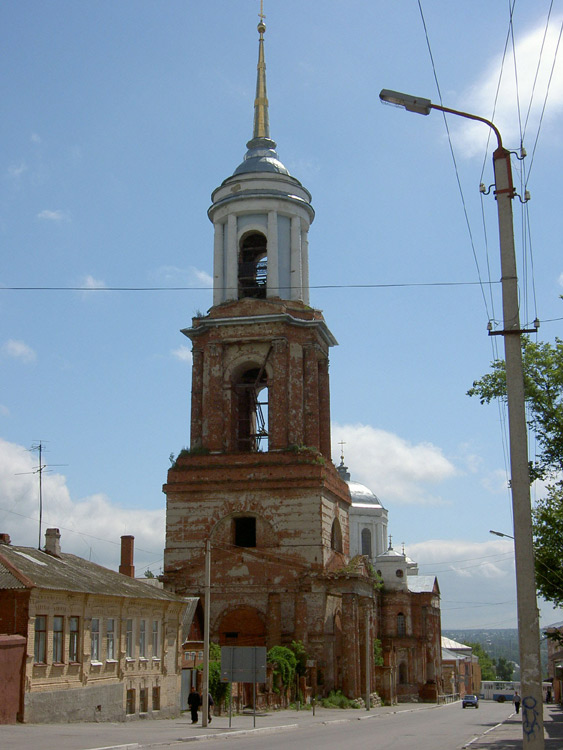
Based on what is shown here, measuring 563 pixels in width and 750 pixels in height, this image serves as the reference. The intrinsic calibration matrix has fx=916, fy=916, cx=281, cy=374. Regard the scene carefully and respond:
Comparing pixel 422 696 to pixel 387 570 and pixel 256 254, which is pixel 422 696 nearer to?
pixel 387 570

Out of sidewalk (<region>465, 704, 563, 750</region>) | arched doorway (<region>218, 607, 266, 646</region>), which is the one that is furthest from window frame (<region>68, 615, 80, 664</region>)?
arched doorway (<region>218, 607, 266, 646</region>)

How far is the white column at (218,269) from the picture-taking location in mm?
47938

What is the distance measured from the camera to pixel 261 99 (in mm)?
52156

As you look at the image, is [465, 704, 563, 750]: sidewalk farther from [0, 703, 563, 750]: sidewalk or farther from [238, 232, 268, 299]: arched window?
[238, 232, 268, 299]: arched window

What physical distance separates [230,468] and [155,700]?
1382 centimetres

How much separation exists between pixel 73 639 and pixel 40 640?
2019 millimetres

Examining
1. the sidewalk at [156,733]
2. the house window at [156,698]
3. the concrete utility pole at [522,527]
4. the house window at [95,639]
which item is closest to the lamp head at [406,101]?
the concrete utility pole at [522,527]

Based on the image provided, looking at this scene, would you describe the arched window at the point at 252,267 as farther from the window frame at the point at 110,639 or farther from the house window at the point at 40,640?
the house window at the point at 40,640

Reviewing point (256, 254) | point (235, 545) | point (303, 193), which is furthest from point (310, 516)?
point (303, 193)

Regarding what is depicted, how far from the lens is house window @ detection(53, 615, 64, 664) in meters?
26.0

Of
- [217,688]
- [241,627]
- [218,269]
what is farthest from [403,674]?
[217,688]

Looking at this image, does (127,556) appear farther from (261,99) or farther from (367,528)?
(367,528)

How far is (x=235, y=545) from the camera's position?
4378 cm

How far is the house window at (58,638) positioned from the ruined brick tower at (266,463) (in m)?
16.7
